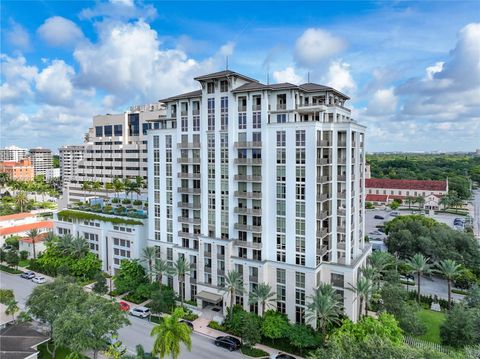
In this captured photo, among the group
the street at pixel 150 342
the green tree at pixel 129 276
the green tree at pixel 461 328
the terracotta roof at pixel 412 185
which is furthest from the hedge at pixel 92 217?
the terracotta roof at pixel 412 185

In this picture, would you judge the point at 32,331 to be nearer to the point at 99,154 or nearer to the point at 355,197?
the point at 355,197

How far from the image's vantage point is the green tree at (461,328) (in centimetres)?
3519

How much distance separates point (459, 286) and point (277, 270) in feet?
107

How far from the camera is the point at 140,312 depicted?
4438cm

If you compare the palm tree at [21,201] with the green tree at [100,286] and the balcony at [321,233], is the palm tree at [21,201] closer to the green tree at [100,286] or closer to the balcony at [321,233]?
the green tree at [100,286]

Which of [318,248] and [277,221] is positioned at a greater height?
[277,221]

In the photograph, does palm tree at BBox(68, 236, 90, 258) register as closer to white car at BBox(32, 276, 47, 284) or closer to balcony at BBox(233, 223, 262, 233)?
white car at BBox(32, 276, 47, 284)

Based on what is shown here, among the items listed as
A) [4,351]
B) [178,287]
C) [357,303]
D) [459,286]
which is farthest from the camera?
[459,286]

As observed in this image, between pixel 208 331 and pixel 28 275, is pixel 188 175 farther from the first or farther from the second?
pixel 28 275

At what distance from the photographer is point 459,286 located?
54.2 meters

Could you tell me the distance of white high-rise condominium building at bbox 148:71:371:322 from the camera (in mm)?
Answer: 40656

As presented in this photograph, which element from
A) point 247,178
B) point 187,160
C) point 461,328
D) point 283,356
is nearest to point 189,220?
point 187,160

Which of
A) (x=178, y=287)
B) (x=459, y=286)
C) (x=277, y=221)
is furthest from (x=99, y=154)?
(x=459, y=286)

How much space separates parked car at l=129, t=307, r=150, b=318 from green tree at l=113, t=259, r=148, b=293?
4844 mm
